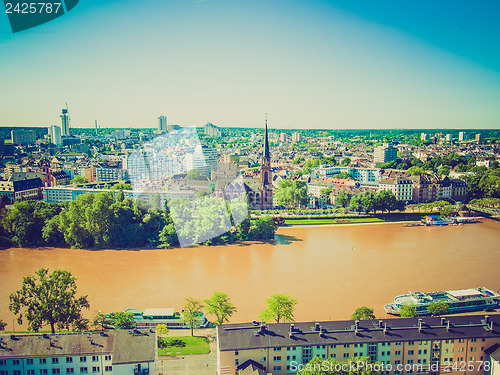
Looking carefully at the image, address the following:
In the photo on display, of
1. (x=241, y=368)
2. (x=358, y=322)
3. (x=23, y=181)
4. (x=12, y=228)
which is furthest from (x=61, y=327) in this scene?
(x=23, y=181)

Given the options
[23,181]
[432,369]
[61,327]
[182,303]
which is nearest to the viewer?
[432,369]

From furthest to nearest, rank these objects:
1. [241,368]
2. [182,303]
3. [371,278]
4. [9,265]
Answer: [9,265], [371,278], [182,303], [241,368]

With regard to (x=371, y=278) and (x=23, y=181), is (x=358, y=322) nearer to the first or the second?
(x=371, y=278)

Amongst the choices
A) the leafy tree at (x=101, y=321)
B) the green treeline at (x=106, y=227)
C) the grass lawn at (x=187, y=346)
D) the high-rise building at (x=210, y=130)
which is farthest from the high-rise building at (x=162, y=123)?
the grass lawn at (x=187, y=346)

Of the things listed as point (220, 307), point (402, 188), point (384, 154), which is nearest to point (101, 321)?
point (220, 307)

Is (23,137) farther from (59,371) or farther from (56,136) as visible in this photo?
(59,371)

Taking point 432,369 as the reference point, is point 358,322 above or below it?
above

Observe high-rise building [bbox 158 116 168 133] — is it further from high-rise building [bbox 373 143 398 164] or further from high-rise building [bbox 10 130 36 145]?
high-rise building [bbox 373 143 398 164]
